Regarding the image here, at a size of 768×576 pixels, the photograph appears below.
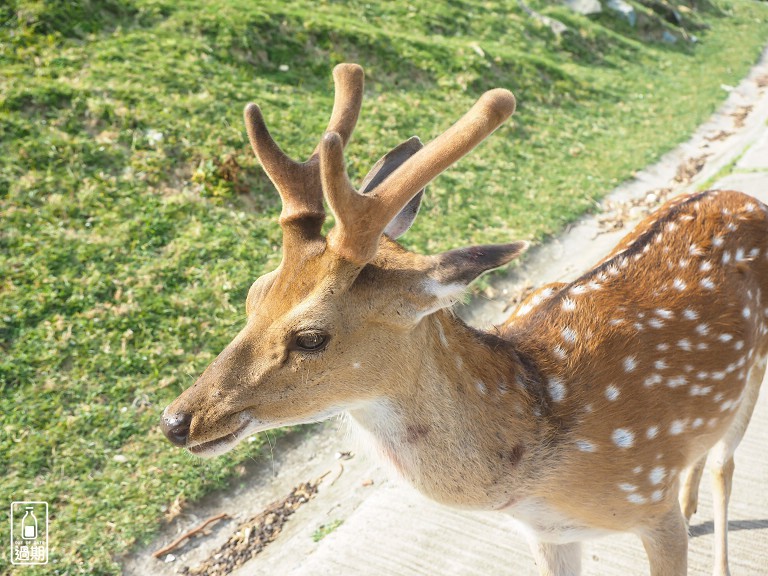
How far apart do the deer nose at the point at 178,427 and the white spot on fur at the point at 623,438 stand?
1.45 meters

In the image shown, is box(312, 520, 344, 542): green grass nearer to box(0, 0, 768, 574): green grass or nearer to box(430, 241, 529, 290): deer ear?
box(0, 0, 768, 574): green grass

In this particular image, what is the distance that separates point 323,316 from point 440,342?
0.43 meters

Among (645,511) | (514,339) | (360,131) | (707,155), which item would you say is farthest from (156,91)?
(707,155)

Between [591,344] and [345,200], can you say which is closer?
[345,200]

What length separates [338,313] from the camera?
75.0 inches

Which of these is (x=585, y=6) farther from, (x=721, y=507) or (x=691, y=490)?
(x=721, y=507)

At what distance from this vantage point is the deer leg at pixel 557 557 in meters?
2.62

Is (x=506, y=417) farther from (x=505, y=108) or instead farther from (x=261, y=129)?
(x=261, y=129)

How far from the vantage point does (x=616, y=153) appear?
27.7 ft

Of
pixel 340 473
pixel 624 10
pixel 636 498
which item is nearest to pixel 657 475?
pixel 636 498

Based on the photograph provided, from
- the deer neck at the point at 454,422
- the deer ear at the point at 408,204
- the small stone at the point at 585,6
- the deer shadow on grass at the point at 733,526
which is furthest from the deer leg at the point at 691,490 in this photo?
the small stone at the point at 585,6

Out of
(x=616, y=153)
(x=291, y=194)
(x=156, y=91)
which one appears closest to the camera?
(x=291, y=194)

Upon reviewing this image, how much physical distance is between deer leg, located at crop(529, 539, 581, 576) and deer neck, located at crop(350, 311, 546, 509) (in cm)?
57

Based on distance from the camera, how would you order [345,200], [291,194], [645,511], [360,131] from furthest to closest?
[360,131] < [645,511] < [291,194] < [345,200]
